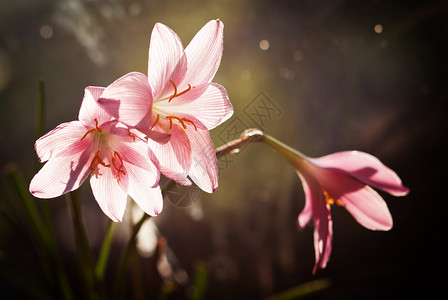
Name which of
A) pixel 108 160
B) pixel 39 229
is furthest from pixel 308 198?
pixel 39 229

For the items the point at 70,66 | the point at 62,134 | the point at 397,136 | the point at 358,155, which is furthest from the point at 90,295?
the point at 397,136

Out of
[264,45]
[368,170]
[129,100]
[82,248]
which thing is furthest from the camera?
[264,45]

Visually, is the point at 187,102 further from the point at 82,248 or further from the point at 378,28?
the point at 378,28

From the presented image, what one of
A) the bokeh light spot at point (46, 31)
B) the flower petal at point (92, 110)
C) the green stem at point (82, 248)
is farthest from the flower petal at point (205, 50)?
the bokeh light spot at point (46, 31)

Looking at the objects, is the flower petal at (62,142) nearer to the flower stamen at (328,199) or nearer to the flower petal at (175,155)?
the flower petal at (175,155)

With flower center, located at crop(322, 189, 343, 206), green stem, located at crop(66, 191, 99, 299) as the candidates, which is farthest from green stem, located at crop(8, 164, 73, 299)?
flower center, located at crop(322, 189, 343, 206)
